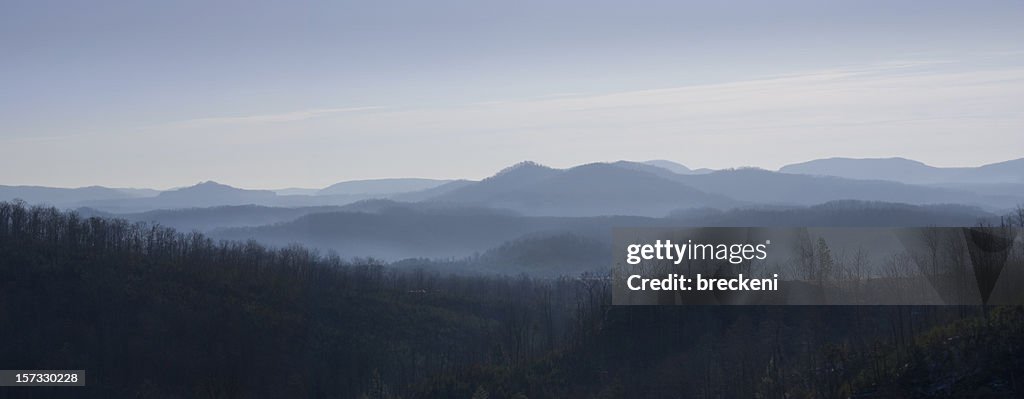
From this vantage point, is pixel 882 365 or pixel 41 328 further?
pixel 41 328

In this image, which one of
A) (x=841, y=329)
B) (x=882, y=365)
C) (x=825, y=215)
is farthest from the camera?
(x=825, y=215)

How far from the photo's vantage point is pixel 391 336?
7488 centimetres

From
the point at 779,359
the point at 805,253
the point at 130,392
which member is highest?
the point at 805,253

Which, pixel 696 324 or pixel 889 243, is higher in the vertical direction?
pixel 889 243

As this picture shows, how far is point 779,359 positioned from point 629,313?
10048 mm

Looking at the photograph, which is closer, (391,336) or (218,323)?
(218,323)

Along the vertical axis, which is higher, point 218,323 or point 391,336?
point 218,323

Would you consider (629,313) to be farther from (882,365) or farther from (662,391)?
(882,365)

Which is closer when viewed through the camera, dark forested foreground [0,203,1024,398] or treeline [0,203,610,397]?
dark forested foreground [0,203,1024,398]

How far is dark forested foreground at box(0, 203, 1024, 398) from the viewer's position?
35.2 metres

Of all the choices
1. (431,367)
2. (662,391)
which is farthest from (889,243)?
(431,367)

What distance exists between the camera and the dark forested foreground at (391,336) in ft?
116

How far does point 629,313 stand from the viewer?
50.5 meters

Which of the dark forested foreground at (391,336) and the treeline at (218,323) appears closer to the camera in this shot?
the dark forested foreground at (391,336)
